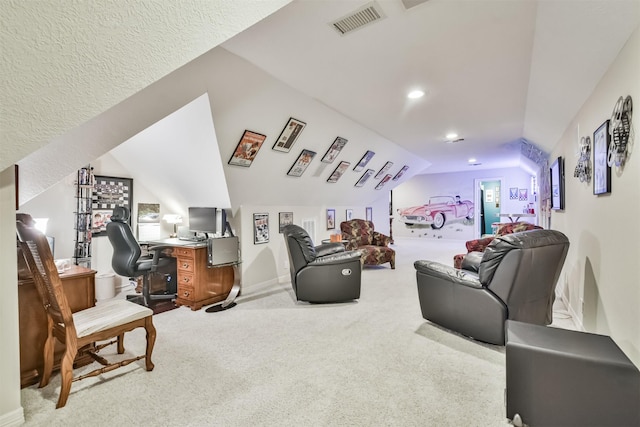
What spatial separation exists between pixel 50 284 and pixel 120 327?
21.3 inches

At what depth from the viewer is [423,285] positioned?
3.21 metres

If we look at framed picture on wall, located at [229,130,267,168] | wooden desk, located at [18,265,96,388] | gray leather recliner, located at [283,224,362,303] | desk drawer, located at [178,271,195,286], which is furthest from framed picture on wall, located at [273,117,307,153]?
wooden desk, located at [18,265,96,388]

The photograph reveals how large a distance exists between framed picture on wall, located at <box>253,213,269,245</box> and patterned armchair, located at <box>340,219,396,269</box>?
1.96m

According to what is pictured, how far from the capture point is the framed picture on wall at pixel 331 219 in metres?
6.78

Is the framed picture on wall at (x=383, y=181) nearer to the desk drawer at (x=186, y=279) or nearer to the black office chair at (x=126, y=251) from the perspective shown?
the desk drawer at (x=186, y=279)

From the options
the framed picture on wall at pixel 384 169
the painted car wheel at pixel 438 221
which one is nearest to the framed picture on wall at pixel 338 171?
the framed picture on wall at pixel 384 169

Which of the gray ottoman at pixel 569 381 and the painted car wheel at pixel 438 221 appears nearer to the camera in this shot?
the gray ottoman at pixel 569 381

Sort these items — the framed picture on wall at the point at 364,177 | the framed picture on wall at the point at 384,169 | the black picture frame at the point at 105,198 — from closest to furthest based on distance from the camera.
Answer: the black picture frame at the point at 105,198 < the framed picture on wall at the point at 364,177 < the framed picture on wall at the point at 384,169

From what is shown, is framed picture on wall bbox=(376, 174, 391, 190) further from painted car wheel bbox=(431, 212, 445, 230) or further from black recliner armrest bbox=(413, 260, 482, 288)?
black recliner armrest bbox=(413, 260, 482, 288)

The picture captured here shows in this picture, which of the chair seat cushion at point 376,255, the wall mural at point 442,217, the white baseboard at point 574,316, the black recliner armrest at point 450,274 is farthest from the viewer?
the wall mural at point 442,217

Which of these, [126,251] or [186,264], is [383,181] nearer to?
[186,264]

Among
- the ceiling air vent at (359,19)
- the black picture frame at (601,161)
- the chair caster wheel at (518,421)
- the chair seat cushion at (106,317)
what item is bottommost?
the chair caster wheel at (518,421)

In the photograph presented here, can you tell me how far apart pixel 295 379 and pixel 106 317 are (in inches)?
57.5

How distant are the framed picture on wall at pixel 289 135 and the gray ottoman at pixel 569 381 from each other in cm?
323
